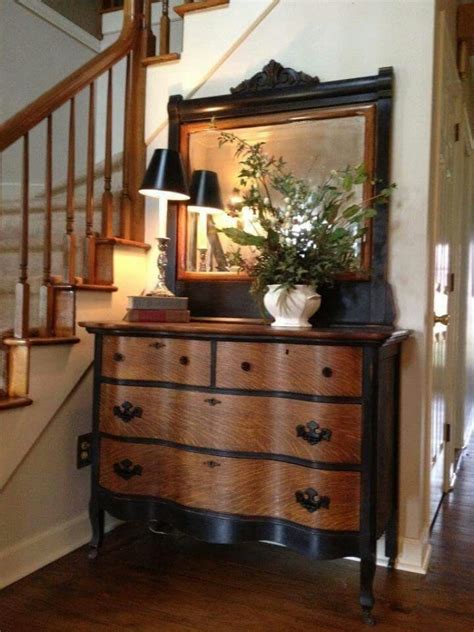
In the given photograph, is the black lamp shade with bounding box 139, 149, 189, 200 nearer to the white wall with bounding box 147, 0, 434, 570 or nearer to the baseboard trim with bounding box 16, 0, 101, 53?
the white wall with bounding box 147, 0, 434, 570

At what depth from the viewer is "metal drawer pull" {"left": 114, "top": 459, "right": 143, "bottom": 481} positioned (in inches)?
76.2

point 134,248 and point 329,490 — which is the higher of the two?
point 134,248

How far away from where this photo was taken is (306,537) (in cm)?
169

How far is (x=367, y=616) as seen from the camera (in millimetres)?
1674

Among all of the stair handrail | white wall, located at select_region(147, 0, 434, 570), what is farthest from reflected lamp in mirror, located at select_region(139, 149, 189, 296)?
white wall, located at select_region(147, 0, 434, 570)

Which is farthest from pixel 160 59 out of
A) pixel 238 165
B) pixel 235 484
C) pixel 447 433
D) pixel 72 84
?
pixel 447 433

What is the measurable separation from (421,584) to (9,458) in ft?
4.91

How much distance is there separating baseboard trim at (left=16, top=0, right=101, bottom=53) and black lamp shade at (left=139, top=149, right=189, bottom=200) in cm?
199

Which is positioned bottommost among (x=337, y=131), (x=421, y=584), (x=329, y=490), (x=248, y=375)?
(x=421, y=584)

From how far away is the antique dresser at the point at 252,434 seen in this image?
5.49ft

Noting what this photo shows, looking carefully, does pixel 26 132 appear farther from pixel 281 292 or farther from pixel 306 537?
pixel 306 537

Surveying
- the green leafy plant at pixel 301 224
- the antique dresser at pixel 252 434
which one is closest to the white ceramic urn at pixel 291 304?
the green leafy plant at pixel 301 224

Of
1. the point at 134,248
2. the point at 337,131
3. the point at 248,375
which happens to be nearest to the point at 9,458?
the point at 248,375

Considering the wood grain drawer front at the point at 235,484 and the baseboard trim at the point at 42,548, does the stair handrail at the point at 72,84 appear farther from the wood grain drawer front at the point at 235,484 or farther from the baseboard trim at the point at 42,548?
the baseboard trim at the point at 42,548
